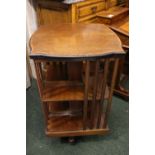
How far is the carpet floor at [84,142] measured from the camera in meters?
1.43

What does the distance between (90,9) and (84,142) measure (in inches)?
41.7

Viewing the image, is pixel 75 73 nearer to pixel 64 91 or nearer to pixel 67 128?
pixel 64 91

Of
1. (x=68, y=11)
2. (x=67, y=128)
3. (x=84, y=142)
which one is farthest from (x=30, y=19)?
(x=84, y=142)

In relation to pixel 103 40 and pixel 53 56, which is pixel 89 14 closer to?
pixel 103 40

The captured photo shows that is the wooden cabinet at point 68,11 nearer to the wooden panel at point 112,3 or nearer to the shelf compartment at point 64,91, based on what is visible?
the wooden panel at point 112,3

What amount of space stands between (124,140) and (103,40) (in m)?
0.80

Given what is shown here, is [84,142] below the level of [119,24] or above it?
below

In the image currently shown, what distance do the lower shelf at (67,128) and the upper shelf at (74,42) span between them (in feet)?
1.88

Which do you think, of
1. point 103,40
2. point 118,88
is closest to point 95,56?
point 103,40

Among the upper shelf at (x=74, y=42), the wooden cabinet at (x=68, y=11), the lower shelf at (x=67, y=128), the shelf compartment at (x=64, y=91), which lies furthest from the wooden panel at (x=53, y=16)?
the lower shelf at (x=67, y=128)

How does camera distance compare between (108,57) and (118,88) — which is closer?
(108,57)

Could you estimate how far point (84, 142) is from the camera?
58.7 inches

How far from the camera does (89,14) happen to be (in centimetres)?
167

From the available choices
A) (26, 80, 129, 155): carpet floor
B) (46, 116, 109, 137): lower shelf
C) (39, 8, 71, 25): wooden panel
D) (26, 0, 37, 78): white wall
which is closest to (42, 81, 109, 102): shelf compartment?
(46, 116, 109, 137): lower shelf
